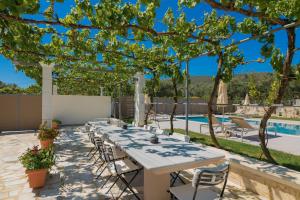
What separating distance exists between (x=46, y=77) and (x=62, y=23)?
4.36m

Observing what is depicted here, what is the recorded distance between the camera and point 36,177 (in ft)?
11.4

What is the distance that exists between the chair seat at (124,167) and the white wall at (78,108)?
369 inches

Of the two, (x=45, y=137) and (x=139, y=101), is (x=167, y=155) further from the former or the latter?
(x=139, y=101)

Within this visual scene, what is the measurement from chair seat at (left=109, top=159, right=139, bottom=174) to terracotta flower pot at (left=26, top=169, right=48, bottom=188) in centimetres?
123

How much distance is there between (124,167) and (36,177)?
154 centimetres

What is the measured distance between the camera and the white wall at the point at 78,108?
1188cm

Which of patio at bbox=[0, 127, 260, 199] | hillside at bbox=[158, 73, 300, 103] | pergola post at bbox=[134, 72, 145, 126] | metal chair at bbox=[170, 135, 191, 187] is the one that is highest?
hillside at bbox=[158, 73, 300, 103]

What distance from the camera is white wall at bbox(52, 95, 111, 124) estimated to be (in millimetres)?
11876

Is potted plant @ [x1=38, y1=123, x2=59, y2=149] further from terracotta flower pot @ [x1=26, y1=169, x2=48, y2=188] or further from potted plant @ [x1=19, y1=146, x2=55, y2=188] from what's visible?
terracotta flower pot @ [x1=26, y1=169, x2=48, y2=188]

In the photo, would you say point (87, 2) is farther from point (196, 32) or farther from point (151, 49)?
point (151, 49)

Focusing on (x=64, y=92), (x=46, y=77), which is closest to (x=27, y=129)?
(x=46, y=77)

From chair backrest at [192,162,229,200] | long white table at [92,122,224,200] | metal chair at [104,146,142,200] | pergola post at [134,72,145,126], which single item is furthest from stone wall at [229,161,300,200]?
pergola post at [134,72,145,126]

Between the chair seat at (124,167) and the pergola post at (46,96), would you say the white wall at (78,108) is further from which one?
the chair seat at (124,167)

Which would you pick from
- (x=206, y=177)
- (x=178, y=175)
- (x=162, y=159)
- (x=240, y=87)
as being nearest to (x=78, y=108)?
(x=178, y=175)
